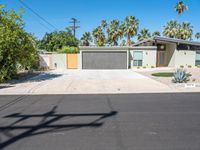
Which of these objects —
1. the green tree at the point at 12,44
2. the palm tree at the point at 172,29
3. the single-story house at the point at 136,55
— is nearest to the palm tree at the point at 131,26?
the palm tree at the point at 172,29

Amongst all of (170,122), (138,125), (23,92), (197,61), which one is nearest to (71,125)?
(138,125)

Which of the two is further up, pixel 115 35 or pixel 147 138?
pixel 115 35

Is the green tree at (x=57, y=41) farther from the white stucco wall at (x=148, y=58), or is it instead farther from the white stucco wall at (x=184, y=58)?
the white stucco wall at (x=184, y=58)

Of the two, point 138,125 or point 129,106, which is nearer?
point 138,125

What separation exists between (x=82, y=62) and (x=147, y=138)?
2410 cm

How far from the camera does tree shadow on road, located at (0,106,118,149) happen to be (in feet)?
17.4

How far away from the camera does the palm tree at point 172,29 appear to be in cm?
4881

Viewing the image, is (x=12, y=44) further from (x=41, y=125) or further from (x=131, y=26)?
(x=131, y=26)

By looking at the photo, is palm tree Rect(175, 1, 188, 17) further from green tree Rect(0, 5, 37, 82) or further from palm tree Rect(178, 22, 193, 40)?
green tree Rect(0, 5, 37, 82)

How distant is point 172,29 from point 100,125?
4793cm

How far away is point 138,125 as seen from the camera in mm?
6008

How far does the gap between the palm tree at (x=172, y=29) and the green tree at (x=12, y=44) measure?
3856cm

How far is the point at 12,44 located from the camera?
A: 50.0ft

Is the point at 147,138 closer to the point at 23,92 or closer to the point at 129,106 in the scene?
the point at 129,106
